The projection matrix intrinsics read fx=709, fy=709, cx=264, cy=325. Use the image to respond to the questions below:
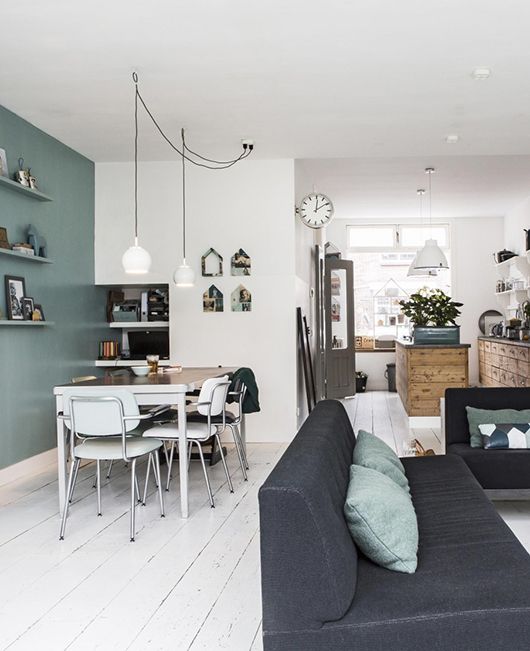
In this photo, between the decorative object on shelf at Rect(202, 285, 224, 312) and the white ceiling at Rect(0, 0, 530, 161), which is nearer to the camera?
the white ceiling at Rect(0, 0, 530, 161)

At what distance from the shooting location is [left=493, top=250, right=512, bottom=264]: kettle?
11.1m

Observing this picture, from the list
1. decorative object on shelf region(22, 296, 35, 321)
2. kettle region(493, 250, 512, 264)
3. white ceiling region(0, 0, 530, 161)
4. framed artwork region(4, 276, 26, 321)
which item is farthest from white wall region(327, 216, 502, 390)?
Result: framed artwork region(4, 276, 26, 321)

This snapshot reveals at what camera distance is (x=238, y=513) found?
14.7 ft

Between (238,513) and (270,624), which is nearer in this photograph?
(270,624)

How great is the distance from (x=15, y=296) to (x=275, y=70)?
2637mm

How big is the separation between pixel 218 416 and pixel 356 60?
260 cm

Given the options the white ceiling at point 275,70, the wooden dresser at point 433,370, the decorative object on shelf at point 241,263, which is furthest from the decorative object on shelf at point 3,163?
the wooden dresser at point 433,370

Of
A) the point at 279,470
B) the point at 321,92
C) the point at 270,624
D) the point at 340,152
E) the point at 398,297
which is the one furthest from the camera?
the point at 398,297

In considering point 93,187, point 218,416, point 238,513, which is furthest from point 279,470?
point 93,187

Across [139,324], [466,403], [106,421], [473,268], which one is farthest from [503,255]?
[106,421]

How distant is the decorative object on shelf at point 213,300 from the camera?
726 centimetres

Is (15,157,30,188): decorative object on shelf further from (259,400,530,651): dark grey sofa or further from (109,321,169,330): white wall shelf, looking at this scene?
(259,400,530,651): dark grey sofa

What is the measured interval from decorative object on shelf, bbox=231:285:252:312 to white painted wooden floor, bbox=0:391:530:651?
2.24 meters

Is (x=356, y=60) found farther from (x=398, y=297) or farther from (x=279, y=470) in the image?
(x=398, y=297)
